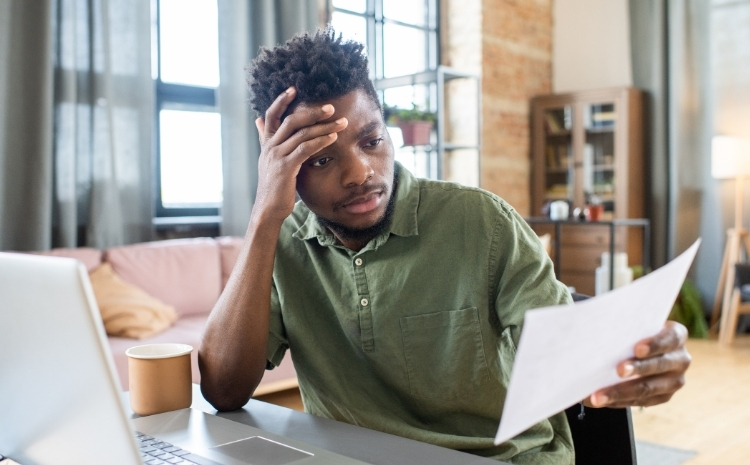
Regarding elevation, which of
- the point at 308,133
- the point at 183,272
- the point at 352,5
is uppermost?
the point at 352,5

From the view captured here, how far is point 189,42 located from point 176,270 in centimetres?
143

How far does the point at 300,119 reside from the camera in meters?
1.09

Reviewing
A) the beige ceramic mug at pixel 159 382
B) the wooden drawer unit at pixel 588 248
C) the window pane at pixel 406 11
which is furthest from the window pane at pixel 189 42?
the beige ceramic mug at pixel 159 382

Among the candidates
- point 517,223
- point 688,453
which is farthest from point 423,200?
Answer: point 688,453

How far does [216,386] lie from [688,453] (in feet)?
7.17

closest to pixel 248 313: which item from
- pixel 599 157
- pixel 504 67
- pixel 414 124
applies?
pixel 414 124

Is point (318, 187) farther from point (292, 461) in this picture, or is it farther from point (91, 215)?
point (91, 215)

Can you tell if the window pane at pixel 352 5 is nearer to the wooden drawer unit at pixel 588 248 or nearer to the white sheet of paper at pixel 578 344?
the wooden drawer unit at pixel 588 248

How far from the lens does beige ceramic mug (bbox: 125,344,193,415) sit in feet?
3.26

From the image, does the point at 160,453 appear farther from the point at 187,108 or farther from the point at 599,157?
the point at 599,157

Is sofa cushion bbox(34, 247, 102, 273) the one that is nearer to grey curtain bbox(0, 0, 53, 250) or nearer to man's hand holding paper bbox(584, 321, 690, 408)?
grey curtain bbox(0, 0, 53, 250)

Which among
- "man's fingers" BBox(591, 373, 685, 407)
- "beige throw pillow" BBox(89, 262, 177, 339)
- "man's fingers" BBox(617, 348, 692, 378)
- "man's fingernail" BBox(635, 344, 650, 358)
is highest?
"man's fingernail" BBox(635, 344, 650, 358)

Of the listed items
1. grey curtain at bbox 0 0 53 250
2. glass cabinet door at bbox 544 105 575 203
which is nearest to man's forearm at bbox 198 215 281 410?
grey curtain at bbox 0 0 53 250

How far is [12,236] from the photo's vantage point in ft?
10.7
